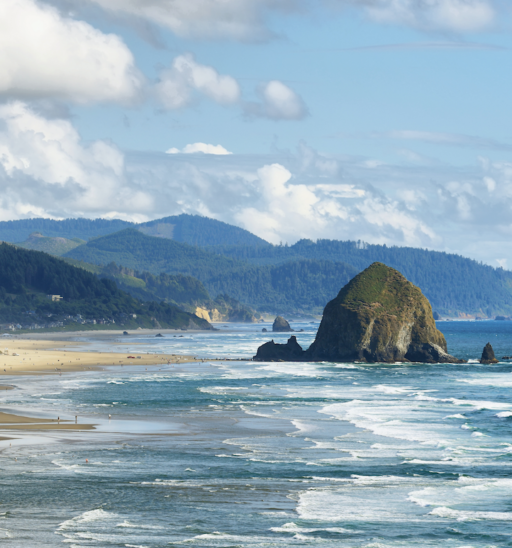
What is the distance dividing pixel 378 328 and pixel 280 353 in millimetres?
19969

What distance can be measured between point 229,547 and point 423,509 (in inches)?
372

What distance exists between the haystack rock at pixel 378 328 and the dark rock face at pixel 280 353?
3.39 metres

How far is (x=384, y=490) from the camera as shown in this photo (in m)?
33.6

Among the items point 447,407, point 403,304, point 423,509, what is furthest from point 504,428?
point 403,304

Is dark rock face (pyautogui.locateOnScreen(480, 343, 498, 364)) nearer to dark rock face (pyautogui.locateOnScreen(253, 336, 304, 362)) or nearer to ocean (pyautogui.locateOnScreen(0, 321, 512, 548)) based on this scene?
dark rock face (pyautogui.locateOnScreen(253, 336, 304, 362))

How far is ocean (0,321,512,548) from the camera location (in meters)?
27.0

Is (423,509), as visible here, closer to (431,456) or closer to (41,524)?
(431,456)

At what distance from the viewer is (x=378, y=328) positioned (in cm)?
11912

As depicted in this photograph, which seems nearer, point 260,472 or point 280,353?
point 260,472

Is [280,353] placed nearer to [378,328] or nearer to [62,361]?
[378,328]

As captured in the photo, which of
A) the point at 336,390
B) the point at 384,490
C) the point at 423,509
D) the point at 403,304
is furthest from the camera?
the point at 403,304

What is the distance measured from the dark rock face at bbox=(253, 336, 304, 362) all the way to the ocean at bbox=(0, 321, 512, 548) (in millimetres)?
56383

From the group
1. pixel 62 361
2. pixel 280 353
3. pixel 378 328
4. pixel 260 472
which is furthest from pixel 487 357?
pixel 260 472

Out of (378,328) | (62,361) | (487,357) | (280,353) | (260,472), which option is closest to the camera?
(260,472)
